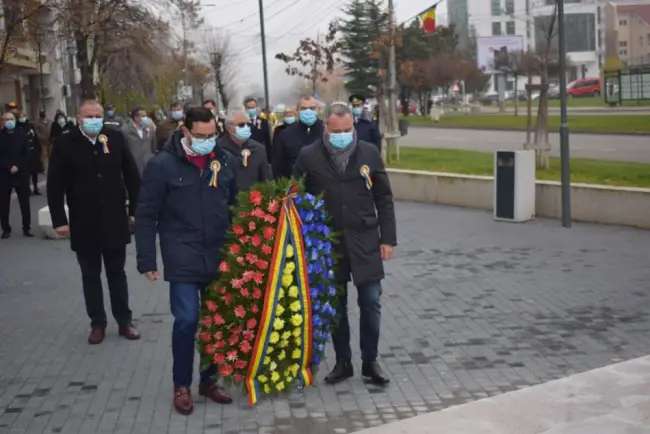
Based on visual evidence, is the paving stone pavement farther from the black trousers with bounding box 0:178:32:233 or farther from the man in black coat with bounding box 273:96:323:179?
the black trousers with bounding box 0:178:32:233

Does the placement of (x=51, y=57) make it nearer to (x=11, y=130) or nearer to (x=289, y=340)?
(x=11, y=130)

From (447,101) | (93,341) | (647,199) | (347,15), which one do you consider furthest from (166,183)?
(447,101)

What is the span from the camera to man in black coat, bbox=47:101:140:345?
8.32 meters

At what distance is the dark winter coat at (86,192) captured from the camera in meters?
8.32

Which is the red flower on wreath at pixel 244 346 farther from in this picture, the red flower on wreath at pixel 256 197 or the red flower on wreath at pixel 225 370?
the red flower on wreath at pixel 256 197

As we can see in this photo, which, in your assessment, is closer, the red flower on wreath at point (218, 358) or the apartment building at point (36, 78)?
the red flower on wreath at point (218, 358)

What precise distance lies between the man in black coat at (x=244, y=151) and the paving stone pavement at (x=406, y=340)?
1420mm

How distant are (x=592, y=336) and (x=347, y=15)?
159 ft

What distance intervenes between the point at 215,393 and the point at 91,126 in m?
2.61

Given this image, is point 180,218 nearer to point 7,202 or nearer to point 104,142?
point 104,142

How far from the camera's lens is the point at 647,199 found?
13891mm

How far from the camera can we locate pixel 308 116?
11.6 meters

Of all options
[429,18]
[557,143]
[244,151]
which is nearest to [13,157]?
[244,151]

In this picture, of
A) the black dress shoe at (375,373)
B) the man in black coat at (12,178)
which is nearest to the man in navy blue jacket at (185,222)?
the black dress shoe at (375,373)
